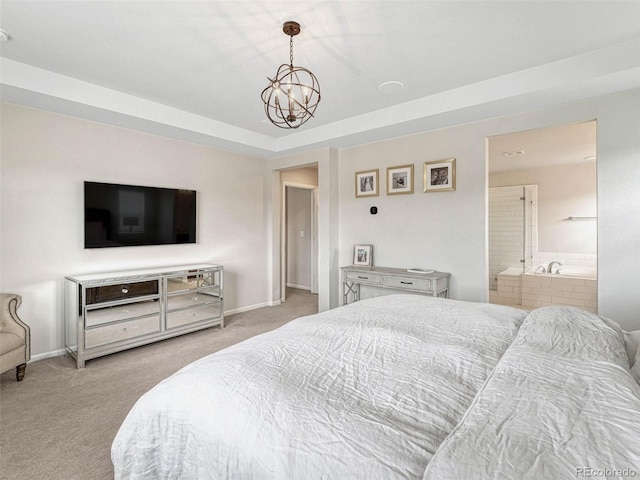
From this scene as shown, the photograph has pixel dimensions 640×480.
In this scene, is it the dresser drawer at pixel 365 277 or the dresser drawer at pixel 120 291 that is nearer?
the dresser drawer at pixel 120 291

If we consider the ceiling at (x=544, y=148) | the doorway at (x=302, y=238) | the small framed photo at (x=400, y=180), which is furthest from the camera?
the doorway at (x=302, y=238)

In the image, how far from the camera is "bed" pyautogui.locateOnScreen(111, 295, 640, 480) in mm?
719

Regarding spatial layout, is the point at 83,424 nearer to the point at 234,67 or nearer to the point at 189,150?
the point at 234,67

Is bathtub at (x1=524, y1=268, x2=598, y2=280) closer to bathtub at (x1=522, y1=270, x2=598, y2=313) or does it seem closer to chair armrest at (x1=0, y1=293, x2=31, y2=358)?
bathtub at (x1=522, y1=270, x2=598, y2=313)

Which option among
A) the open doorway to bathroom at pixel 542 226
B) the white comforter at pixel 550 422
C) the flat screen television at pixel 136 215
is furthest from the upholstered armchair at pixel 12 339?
the open doorway to bathroom at pixel 542 226

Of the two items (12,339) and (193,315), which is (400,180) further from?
(12,339)

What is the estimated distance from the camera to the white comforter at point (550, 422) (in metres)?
0.66

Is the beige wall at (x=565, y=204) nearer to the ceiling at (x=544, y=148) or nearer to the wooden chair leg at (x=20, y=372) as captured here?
the ceiling at (x=544, y=148)

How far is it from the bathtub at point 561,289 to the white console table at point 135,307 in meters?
4.83

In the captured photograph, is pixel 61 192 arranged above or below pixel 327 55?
below

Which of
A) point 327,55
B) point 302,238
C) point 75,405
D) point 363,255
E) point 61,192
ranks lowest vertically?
point 75,405

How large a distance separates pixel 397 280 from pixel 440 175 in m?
1.34

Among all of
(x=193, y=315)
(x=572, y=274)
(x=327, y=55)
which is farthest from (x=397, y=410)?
(x=572, y=274)

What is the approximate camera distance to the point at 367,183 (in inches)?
172
